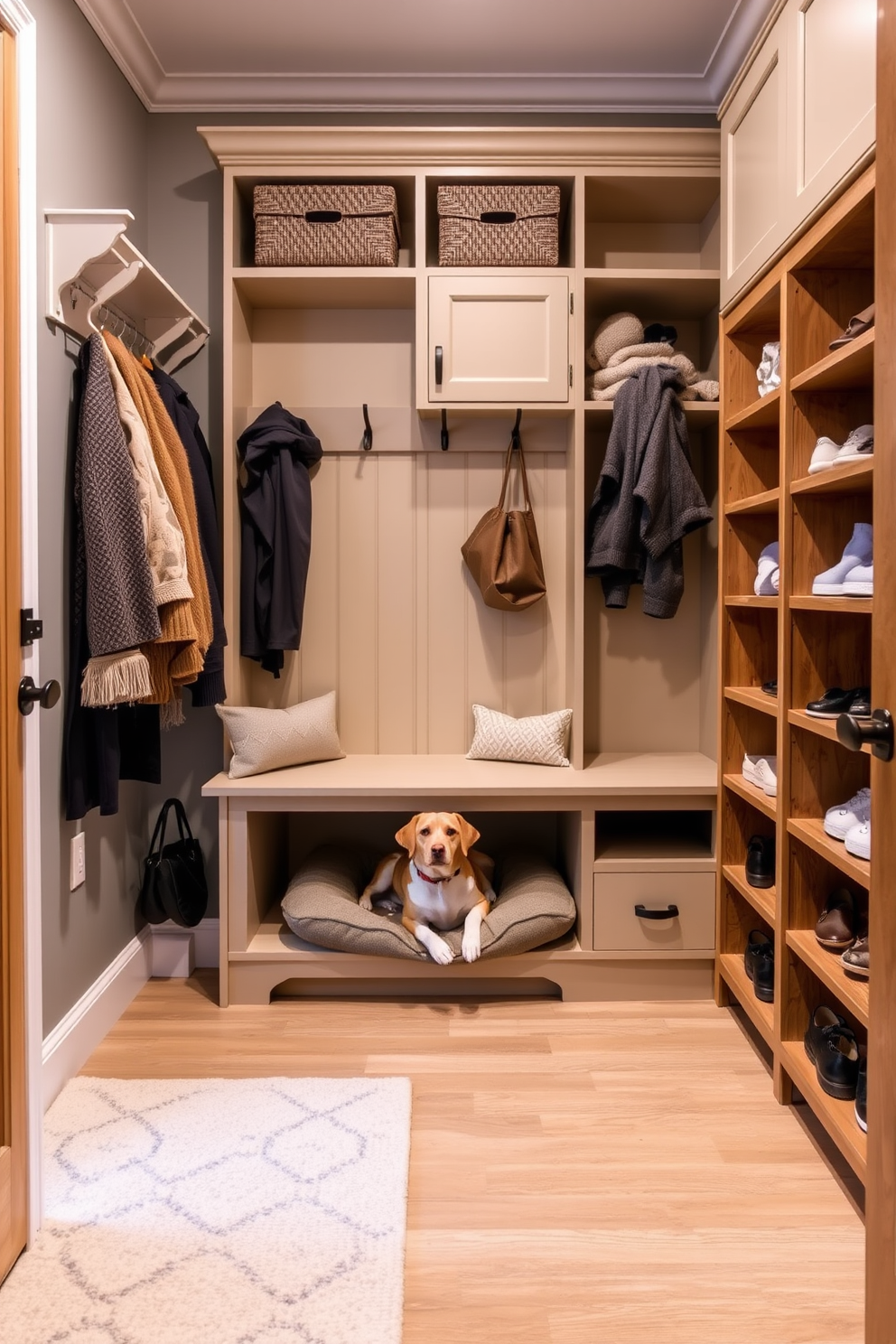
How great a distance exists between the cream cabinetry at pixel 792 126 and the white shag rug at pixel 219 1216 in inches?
84.0

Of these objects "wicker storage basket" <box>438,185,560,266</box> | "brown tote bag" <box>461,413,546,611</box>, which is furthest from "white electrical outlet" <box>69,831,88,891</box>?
"wicker storage basket" <box>438,185,560,266</box>

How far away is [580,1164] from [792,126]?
7.39 feet

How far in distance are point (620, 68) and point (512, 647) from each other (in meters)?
1.80

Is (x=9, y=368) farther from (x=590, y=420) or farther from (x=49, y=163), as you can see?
(x=590, y=420)

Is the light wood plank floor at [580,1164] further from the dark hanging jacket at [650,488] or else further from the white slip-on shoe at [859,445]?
the white slip-on shoe at [859,445]

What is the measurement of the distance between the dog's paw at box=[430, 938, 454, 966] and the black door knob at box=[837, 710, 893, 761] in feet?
4.96

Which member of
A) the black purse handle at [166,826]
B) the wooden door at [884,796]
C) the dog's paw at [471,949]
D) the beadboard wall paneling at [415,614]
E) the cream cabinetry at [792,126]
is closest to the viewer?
the wooden door at [884,796]

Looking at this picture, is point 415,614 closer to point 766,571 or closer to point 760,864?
point 766,571

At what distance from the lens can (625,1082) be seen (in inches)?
84.3

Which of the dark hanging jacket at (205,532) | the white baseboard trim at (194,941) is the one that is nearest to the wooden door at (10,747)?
the dark hanging jacket at (205,532)

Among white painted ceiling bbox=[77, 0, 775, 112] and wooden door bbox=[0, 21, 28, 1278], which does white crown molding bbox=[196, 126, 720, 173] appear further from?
wooden door bbox=[0, 21, 28, 1278]

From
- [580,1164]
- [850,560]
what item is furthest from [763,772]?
[580,1164]

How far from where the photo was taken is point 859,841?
1689 mm

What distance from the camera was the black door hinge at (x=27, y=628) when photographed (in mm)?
1562
